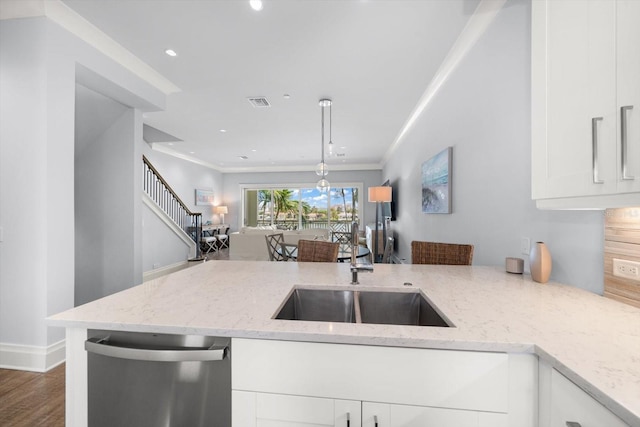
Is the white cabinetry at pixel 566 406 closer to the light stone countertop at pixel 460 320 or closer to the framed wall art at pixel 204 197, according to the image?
the light stone countertop at pixel 460 320

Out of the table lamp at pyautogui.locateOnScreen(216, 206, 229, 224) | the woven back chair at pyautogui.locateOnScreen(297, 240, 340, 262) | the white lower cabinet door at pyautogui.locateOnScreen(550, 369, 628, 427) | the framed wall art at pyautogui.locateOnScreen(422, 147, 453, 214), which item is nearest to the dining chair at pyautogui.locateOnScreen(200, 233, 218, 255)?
the table lamp at pyautogui.locateOnScreen(216, 206, 229, 224)

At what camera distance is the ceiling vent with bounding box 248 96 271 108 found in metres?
3.84

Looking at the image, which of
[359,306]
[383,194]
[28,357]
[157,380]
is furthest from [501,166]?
[28,357]

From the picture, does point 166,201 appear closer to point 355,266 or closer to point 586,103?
point 355,266

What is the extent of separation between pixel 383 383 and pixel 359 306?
0.53 meters

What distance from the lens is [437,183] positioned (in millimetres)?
3152

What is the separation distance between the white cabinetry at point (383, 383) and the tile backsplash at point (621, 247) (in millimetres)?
670

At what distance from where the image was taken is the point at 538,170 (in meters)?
1.12

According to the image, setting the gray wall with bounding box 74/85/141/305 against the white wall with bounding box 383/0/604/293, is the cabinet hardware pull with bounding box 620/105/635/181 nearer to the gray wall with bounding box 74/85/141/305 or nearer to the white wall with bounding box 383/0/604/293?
the white wall with bounding box 383/0/604/293

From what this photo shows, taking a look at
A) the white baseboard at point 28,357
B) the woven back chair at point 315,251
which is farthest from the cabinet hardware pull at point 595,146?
the white baseboard at point 28,357

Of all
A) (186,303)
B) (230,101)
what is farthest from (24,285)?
(230,101)

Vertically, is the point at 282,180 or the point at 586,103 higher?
the point at 282,180

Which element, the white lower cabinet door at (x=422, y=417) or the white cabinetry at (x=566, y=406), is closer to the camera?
the white cabinetry at (x=566, y=406)

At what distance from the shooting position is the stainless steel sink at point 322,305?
53.6 inches
